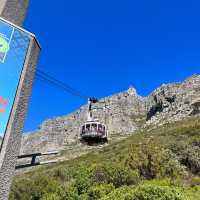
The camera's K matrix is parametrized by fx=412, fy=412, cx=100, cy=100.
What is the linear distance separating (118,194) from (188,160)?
62.0 ft

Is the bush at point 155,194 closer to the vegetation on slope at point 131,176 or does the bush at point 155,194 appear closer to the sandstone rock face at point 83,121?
the vegetation on slope at point 131,176

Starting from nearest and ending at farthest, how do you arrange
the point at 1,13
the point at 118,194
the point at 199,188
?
the point at 1,13
the point at 118,194
the point at 199,188

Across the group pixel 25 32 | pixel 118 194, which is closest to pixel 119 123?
pixel 118 194

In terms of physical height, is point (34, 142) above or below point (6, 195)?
above

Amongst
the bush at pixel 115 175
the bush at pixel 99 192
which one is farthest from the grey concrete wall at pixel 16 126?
the bush at pixel 115 175

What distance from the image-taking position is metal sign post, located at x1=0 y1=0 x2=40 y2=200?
11914mm

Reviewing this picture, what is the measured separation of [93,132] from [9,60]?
1044cm

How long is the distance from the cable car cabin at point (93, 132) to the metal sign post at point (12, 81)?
28.5 feet

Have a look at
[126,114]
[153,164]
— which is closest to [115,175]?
[153,164]

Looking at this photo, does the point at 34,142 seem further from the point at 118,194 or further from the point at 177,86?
the point at 118,194

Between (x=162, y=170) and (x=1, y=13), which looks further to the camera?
(x=162, y=170)

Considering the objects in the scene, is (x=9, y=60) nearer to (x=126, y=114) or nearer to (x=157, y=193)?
(x=157, y=193)

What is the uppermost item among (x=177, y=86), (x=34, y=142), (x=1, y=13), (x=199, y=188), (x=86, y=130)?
(x=177, y=86)

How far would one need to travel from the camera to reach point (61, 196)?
35.1m
